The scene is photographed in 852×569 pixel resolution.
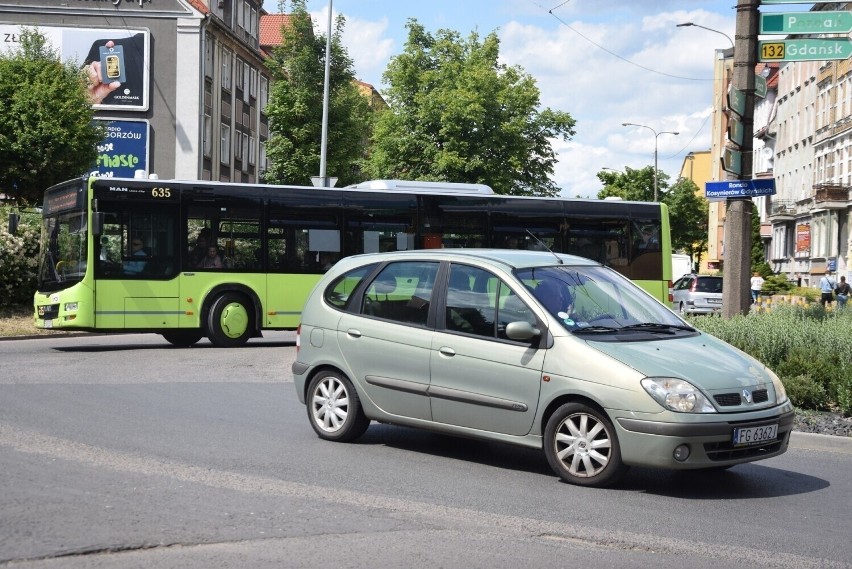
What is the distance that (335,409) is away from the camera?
1014 centimetres

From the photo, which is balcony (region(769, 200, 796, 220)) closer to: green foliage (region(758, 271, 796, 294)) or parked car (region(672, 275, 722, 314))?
green foliage (region(758, 271, 796, 294))

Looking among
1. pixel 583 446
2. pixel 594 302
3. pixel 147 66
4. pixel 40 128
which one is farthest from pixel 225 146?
pixel 583 446

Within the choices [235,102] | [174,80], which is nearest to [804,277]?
[235,102]

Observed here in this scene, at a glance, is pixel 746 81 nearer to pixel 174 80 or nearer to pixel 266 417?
pixel 266 417

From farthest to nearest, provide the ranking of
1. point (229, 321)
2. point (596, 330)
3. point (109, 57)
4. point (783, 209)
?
point (783, 209), point (109, 57), point (229, 321), point (596, 330)

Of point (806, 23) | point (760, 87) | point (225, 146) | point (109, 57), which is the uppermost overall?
point (109, 57)

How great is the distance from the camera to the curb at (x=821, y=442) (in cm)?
1050

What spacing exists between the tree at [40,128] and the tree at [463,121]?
18353 mm

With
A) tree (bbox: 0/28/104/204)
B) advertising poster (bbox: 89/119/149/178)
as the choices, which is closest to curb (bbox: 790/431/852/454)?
tree (bbox: 0/28/104/204)

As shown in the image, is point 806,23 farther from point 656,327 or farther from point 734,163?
point 656,327

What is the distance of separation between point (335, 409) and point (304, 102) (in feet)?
125

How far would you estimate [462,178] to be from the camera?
174ft

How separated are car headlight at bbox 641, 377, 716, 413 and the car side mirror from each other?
939 millimetres

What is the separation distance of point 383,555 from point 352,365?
3792 mm
